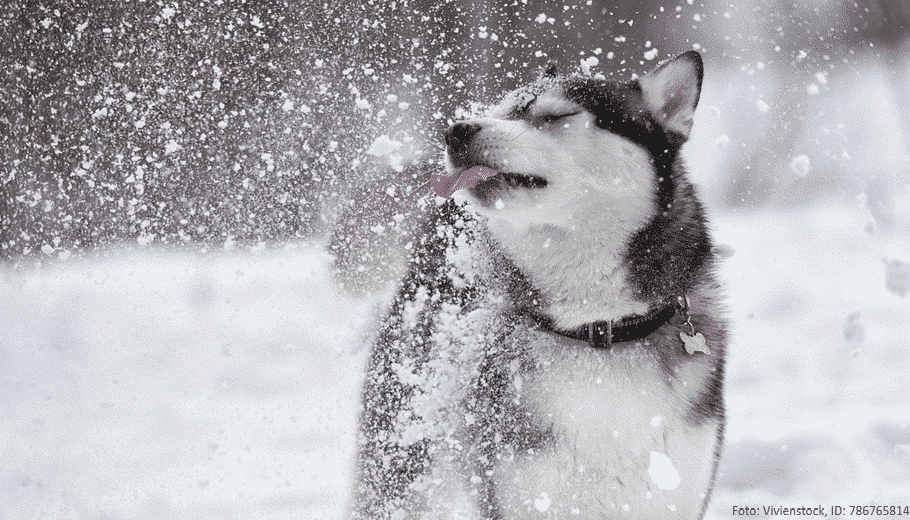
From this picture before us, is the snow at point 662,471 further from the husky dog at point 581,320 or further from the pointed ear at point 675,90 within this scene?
the pointed ear at point 675,90

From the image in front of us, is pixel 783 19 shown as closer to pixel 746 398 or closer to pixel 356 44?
pixel 746 398

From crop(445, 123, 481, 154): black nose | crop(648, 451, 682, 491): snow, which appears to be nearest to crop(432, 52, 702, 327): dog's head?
crop(445, 123, 481, 154): black nose

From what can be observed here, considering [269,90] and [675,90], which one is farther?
[269,90]

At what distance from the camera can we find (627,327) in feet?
2.83

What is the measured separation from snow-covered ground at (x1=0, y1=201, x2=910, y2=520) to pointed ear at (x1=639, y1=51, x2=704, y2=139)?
1.55 feet


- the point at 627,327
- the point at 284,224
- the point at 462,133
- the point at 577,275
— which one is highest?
the point at 284,224

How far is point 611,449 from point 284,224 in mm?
830

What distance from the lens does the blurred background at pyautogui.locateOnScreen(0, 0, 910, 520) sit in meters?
1.18

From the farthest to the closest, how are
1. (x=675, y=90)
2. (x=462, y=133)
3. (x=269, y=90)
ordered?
(x=269, y=90)
(x=675, y=90)
(x=462, y=133)

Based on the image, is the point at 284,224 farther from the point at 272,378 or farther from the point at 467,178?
Result: the point at 467,178

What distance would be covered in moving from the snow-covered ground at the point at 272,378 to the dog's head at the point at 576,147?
0.46 m

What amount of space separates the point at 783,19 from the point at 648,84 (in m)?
0.68

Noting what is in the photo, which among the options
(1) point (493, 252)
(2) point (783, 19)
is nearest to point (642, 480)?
(1) point (493, 252)

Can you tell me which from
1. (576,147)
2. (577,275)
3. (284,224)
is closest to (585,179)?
(576,147)
